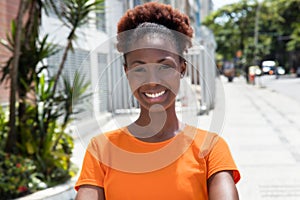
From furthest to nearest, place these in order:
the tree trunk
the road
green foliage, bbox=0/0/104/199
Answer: the road
green foliage, bbox=0/0/104/199
the tree trunk

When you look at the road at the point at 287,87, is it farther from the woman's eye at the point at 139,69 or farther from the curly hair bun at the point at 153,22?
the woman's eye at the point at 139,69

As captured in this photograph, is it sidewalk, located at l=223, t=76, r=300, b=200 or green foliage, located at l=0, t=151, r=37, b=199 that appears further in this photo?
sidewalk, located at l=223, t=76, r=300, b=200

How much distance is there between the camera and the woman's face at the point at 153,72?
4.50ft

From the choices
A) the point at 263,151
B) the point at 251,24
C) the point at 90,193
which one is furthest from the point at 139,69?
the point at 251,24

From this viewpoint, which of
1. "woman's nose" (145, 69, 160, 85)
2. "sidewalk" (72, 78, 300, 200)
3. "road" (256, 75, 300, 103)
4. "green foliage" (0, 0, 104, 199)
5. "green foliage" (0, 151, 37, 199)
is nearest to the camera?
"woman's nose" (145, 69, 160, 85)

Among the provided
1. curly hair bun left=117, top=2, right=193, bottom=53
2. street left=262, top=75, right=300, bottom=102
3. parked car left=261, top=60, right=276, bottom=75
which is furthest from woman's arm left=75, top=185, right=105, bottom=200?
parked car left=261, top=60, right=276, bottom=75

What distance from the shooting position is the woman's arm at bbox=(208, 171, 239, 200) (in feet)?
4.51

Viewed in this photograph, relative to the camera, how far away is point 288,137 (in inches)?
373

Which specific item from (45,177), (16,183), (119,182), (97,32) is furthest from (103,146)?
(97,32)

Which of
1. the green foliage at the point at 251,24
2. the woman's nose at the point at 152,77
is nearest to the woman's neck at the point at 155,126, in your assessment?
the woman's nose at the point at 152,77

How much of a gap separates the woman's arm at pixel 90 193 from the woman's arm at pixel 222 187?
11.7 inches

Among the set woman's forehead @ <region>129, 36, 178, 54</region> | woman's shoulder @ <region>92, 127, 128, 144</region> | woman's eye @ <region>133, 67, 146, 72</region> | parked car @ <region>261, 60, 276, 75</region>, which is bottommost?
woman's shoulder @ <region>92, 127, 128, 144</region>

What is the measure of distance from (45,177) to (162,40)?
13.9 feet

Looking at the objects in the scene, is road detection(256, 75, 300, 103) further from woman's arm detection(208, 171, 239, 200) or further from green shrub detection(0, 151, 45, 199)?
woman's arm detection(208, 171, 239, 200)
